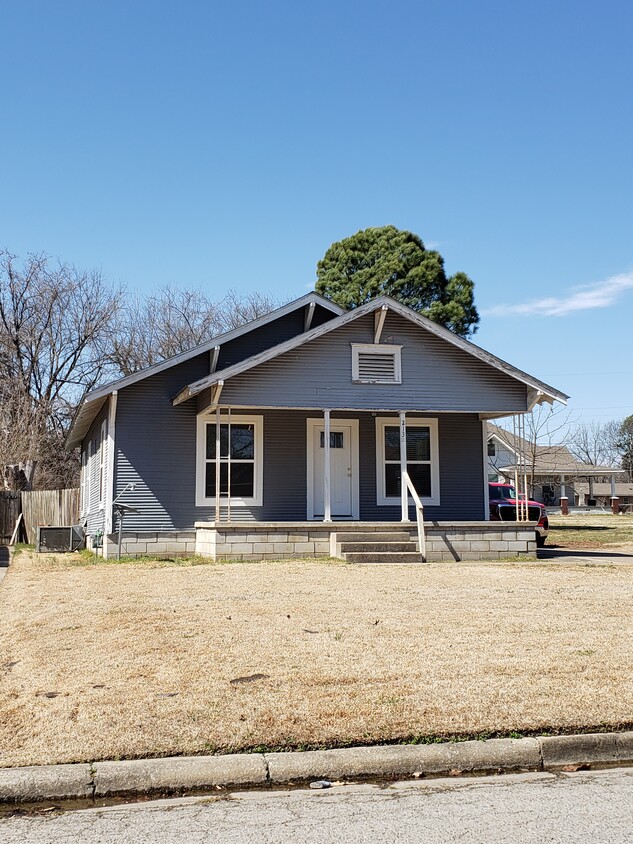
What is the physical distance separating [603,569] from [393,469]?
19.6 feet

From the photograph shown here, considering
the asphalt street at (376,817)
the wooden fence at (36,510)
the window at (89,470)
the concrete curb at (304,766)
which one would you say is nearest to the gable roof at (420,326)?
the window at (89,470)

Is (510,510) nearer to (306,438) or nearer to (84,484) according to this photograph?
(306,438)

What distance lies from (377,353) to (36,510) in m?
13.4

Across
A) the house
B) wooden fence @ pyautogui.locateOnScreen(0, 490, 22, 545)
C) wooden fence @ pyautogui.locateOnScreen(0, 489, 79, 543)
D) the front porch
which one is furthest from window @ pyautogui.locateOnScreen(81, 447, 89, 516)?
the front porch

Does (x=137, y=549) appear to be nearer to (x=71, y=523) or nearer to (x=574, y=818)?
(x=71, y=523)

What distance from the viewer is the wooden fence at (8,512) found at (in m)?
24.4

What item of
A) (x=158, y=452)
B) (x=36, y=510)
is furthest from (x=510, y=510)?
(x=36, y=510)

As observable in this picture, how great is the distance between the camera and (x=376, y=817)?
13.8 feet

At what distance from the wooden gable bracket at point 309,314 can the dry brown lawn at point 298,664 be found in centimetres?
893

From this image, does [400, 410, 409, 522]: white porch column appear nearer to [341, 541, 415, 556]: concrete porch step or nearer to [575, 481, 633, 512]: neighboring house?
[341, 541, 415, 556]: concrete porch step

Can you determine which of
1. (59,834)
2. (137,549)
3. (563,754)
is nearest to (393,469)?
(137,549)

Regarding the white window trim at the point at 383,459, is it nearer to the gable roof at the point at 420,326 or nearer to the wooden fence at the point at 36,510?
the gable roof at the point at 420,326

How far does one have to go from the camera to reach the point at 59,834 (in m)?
4.04

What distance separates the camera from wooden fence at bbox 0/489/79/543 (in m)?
24.5
